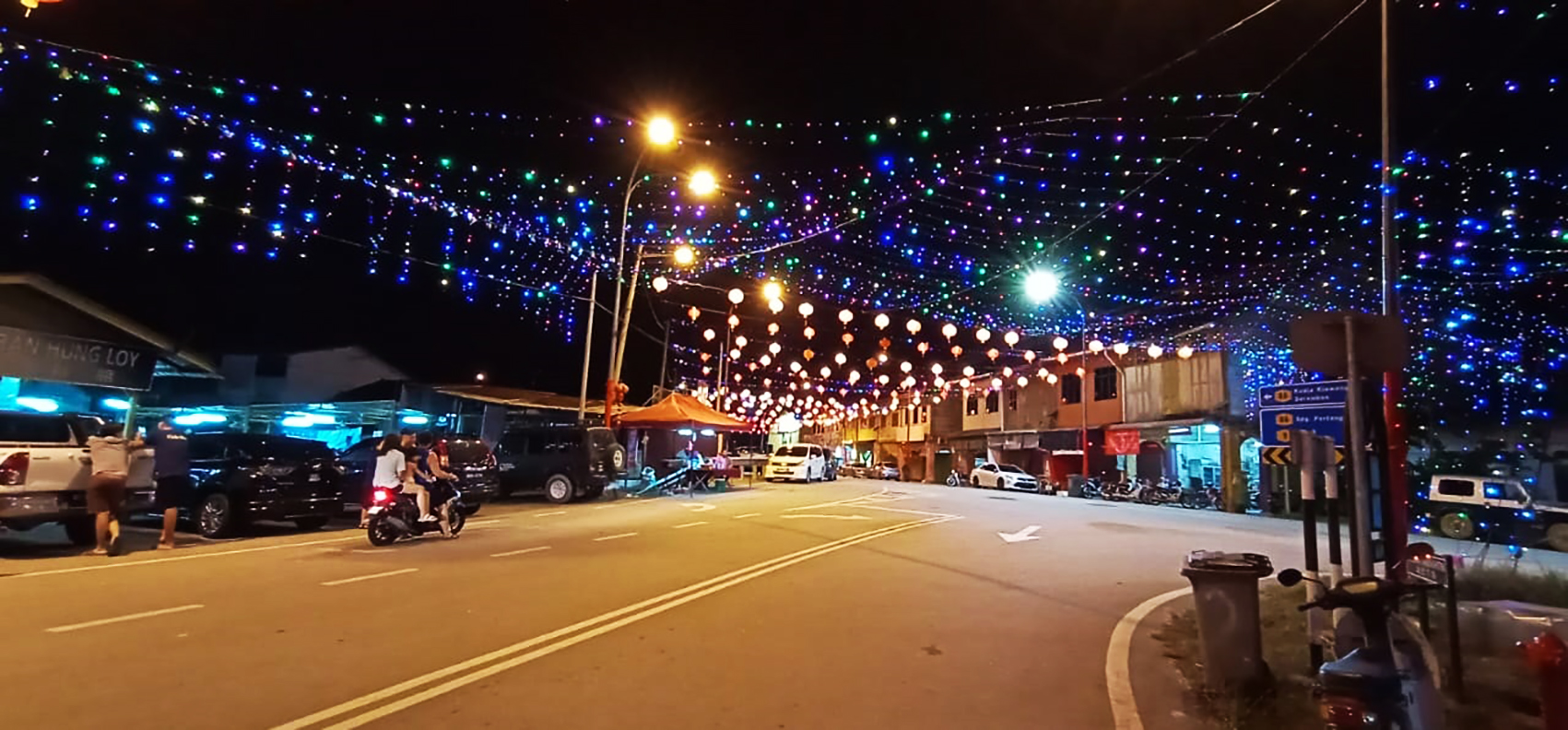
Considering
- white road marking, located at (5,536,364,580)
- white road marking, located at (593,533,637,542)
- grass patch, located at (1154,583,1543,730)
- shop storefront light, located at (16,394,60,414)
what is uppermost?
shop storefront light, located at (16,394,60,414)

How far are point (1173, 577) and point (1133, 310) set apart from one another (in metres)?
14.3

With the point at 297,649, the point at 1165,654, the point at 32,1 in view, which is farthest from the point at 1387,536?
the point at 32,1

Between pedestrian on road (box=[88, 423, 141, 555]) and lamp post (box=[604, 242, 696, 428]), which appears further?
lamp post (box=[604, 242, 696, 428])

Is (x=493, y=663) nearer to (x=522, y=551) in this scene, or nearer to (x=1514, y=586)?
(x=522, y=551)

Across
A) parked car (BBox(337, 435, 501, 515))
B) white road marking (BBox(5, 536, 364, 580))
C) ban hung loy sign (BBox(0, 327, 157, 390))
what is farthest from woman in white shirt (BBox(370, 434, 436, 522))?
ban hung loy sign (BBox(0, 327, 157, 390))

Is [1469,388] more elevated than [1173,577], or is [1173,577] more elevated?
[1469,388]

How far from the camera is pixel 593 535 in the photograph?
14.8 m

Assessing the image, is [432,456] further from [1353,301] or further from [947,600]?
[1353,301]

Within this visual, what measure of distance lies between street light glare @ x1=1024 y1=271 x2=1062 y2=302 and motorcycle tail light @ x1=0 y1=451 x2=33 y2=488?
60.3 feet

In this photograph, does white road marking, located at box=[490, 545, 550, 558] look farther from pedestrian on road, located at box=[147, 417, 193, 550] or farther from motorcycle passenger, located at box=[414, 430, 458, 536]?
pedestrian on road, located at box=[147, 417, 193, 550]

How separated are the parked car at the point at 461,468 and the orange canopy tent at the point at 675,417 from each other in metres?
8.94

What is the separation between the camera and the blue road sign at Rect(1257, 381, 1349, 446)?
814 cm

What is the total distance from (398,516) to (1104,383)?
37.3 meters

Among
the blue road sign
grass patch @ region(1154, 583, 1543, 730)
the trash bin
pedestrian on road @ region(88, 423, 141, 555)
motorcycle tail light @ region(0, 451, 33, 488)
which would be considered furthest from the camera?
pedestrian on road @ region(88, 423, 141, 555)
